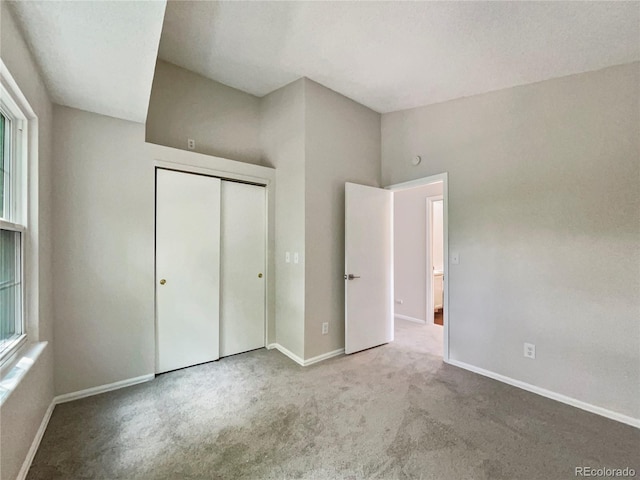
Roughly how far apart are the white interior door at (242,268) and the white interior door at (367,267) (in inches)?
39.3

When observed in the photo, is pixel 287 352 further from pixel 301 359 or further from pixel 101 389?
pixel 101 389

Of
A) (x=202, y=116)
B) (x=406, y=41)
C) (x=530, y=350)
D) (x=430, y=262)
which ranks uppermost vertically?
(x=406, y=41)

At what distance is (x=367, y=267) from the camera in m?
3.27

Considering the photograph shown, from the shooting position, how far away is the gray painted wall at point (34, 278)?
1312mm

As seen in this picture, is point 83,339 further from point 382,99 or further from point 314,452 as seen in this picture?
point 382,99

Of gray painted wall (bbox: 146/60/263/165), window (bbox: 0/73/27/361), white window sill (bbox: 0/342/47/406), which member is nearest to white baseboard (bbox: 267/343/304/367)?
white window sill (bbox: 0/342/47/406)

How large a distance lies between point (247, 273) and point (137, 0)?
2399mm

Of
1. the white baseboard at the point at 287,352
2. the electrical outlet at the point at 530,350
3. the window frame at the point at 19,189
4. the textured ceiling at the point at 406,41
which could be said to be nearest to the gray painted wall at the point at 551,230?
the electrical outlet at the point at 530,350

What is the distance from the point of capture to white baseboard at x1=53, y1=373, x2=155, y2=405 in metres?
2.15

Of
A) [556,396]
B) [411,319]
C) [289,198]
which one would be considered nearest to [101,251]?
[289,198]

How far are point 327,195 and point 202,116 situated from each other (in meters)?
1.64

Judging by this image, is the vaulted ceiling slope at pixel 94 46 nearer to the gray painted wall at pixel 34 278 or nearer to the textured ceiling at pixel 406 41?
the gray painted wall at pixel 34 278

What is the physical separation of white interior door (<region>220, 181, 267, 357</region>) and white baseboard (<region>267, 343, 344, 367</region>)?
0.17 metres
